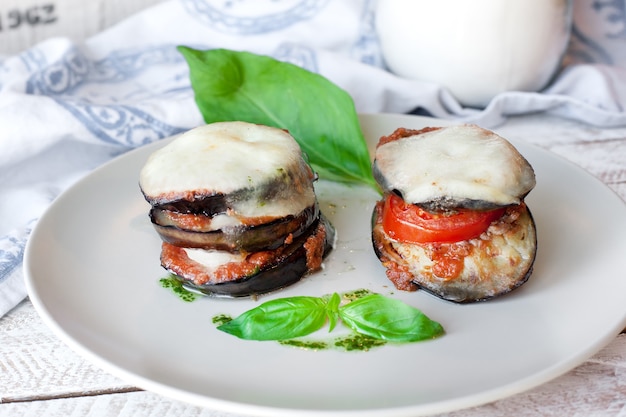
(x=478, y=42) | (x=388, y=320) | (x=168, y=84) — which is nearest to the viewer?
(x=388, y=320)

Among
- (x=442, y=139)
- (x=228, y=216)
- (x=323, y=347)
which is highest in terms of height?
(x=442, y=139)

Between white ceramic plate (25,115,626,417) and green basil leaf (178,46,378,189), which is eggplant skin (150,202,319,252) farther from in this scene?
green basil leaf (178,46,378,189)

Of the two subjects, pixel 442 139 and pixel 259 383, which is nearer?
pixel 259 383

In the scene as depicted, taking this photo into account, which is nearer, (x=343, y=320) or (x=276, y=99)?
(x=343, y=320)

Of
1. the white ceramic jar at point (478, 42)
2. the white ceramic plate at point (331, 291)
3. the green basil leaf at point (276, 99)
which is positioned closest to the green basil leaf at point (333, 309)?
the white ceramic plate at point (331, 291)

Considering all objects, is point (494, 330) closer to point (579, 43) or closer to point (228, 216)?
point (228, 216)

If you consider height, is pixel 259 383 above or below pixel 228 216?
below

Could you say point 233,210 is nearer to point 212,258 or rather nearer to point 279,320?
point 212,258

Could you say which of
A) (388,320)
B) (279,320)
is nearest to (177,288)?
(279,320)

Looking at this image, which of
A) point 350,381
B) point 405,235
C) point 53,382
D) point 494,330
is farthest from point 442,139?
point 53,382
